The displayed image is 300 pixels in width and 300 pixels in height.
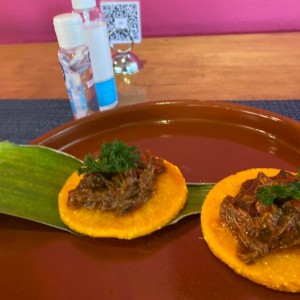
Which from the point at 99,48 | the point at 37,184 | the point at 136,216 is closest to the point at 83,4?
the point at 99,48

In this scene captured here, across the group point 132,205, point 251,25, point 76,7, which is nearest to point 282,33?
point 251,25

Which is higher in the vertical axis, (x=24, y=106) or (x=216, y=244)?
(x=216, y=244)

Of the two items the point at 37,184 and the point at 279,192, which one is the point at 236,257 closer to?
the point at 279,192

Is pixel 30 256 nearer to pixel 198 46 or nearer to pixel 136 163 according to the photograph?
pixel 136 163

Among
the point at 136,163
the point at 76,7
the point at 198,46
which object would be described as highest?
the point at 76,7

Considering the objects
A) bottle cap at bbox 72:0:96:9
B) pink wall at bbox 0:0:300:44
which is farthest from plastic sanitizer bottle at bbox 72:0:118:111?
pink wall at bbox 0:0:300:44

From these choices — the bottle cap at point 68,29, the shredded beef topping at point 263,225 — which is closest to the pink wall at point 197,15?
the bottle cap at point 68,29
